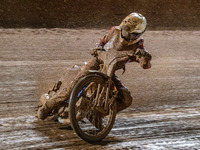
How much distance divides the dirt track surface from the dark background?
8.37 meters

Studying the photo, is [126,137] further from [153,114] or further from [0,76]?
[0,76]

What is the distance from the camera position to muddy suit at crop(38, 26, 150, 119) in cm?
533

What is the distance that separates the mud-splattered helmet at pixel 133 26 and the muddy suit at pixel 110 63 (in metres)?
0.08

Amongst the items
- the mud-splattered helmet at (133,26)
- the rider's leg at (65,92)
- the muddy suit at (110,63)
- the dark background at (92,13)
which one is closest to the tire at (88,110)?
the muddy suit at (110,63)

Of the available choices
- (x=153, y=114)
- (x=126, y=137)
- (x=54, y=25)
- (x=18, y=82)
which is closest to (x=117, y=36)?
(x=126, y=137)

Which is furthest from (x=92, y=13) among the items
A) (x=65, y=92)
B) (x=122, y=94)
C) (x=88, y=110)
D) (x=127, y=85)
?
A: (x=88, y=110)

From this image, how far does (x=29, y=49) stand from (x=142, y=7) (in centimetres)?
1712

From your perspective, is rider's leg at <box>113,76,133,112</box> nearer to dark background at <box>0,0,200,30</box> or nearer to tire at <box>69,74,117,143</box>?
tire at <box>69,74,117,143</box>

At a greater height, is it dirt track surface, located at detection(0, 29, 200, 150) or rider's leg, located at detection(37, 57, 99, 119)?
rider's leg, located at detection(37, 57, 99, 119)

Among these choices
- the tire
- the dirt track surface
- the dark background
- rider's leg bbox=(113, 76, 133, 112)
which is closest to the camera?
the tire

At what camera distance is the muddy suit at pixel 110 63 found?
17.5 feet

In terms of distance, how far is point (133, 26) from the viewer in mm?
5297

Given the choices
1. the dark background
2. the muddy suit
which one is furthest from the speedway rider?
the dark background

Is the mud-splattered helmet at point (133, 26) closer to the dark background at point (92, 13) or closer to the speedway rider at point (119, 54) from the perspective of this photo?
the speedway rider at point (119, 54)
